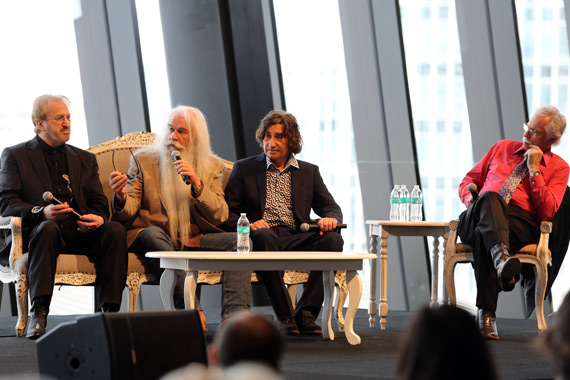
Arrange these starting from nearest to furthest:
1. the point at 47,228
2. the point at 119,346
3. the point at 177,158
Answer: the point at 119,346 < the point at 47,228 < the point at 177,158

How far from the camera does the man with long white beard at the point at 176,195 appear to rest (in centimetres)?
382

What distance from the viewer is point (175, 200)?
13.0 feet

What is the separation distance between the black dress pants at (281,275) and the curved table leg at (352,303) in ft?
0.82

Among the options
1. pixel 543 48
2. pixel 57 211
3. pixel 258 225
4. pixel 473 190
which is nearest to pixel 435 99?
pixel 543 48

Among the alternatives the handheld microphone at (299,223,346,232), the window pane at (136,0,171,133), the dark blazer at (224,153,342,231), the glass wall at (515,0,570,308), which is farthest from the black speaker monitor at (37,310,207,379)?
the glass wall at (515,0,570,308)

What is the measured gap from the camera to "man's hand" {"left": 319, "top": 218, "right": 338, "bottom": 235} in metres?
3.86

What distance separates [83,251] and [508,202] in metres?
2.18

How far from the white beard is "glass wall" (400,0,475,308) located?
2.62 meters

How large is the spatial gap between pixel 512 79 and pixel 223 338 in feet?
16.7

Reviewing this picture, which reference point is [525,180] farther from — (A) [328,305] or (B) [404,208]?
(A) [328,305]

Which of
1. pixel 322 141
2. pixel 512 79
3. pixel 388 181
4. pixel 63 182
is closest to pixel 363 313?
pixel 388 181

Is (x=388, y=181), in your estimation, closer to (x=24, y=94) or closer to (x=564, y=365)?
(x=24, y=94)

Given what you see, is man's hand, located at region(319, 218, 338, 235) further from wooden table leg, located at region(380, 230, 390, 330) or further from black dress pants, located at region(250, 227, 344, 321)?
wooden table leg, located at region(380, 230, 390, 330)

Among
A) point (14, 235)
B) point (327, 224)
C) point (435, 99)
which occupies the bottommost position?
point (327, 224)
